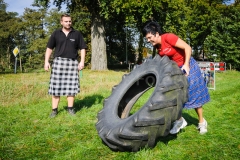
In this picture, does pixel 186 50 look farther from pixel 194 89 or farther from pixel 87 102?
pixel 87 102

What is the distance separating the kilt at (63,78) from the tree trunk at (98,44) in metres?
12.9

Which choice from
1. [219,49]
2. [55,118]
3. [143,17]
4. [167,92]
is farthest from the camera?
[219,49]

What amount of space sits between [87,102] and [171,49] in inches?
114

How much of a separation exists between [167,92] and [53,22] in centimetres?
4023

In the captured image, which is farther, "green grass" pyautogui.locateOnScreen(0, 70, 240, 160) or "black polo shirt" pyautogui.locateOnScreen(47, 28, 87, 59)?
"black polo shirt" pyautogui.locateOnScreen(47, 28, 87, 59)

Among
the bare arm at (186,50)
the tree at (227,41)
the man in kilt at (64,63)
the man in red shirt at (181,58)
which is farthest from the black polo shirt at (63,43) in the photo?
the tree at (227,41)

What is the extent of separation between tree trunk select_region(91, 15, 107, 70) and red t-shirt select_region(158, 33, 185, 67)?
14.1 metres

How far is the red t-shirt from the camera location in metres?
2.91

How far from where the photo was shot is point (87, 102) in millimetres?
5309

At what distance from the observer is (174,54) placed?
305cm

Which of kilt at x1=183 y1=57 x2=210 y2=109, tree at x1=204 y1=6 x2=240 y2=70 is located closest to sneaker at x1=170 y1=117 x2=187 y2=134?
kilt at x1=183 y1=57 x2=210 y2=109

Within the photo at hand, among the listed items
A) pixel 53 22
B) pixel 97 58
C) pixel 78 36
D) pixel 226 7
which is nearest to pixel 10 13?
pixel 53 22

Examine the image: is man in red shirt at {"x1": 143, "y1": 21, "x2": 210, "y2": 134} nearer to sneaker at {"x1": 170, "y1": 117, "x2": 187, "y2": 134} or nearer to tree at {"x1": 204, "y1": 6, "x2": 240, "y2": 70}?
sneaker at {"x1": 170, "y1": 117, "x2": 187, "y2": 134}

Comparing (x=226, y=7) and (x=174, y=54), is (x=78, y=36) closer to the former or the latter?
(x=174, y=54)
